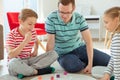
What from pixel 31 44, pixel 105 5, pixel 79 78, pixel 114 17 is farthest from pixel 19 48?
pixel 105 5

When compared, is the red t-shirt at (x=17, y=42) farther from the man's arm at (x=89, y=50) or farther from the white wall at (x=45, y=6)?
the white wall at (x=45, y=6)

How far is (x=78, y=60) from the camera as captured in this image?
2.08 meters

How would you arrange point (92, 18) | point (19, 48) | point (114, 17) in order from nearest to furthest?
point (114, 17), point (19, 48), point (92, 18)

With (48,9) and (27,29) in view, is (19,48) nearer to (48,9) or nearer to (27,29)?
(27,29)

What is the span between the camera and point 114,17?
1.57 meters

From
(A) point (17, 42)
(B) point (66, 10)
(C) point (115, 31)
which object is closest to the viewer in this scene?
(C) point (115, 31)

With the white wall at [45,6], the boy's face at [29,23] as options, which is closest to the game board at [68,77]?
the boy's face at [29,23]

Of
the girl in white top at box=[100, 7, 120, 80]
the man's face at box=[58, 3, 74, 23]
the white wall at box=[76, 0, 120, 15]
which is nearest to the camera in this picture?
the girl in white top at box=[100, 7, 120, 80]

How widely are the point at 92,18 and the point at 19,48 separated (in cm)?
257

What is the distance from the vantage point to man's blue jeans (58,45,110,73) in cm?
206

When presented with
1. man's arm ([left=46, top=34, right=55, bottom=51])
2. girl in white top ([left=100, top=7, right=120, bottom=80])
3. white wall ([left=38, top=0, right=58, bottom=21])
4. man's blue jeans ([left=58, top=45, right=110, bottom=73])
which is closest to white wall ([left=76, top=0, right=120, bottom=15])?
white wall ([left=38, top=0, right=58, bottom=21])

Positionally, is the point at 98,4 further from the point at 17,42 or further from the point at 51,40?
the point at 17,42

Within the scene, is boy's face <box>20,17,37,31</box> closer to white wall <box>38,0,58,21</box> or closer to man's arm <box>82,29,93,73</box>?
man's arm <box>82,29,93,73</box>

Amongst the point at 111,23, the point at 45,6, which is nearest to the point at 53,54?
the point at 111,23
